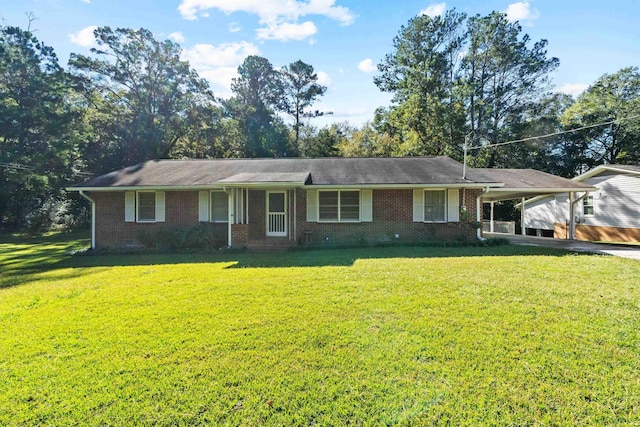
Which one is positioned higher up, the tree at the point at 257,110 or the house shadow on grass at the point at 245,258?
the tree at the point at 257,110

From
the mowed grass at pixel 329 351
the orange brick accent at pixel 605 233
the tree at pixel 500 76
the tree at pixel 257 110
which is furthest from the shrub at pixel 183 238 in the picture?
the tree at pixel 500 76

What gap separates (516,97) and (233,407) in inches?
1298

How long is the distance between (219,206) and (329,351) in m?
10.4

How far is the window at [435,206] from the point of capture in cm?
1242

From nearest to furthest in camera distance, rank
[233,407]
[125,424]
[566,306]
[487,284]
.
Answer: [125,424], [233,407], [566,306], [487,284]

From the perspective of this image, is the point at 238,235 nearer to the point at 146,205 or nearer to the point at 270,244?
the point at 270,244

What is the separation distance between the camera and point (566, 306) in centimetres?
474

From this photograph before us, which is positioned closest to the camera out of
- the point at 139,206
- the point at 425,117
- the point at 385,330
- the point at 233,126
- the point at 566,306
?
the point at 385,330

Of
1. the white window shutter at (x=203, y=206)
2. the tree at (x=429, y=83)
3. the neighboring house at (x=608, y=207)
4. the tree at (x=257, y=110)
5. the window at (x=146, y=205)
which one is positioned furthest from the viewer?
the tree at (x=257, y=110)

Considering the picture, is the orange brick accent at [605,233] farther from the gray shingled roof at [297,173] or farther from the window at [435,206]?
the window at [435,206]

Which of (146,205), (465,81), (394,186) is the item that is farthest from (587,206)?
(146,205)

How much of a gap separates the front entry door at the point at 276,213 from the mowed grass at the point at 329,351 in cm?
604

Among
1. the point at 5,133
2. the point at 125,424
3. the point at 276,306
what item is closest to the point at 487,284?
the point at 276,306

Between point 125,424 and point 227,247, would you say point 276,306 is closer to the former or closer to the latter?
point 125,424
